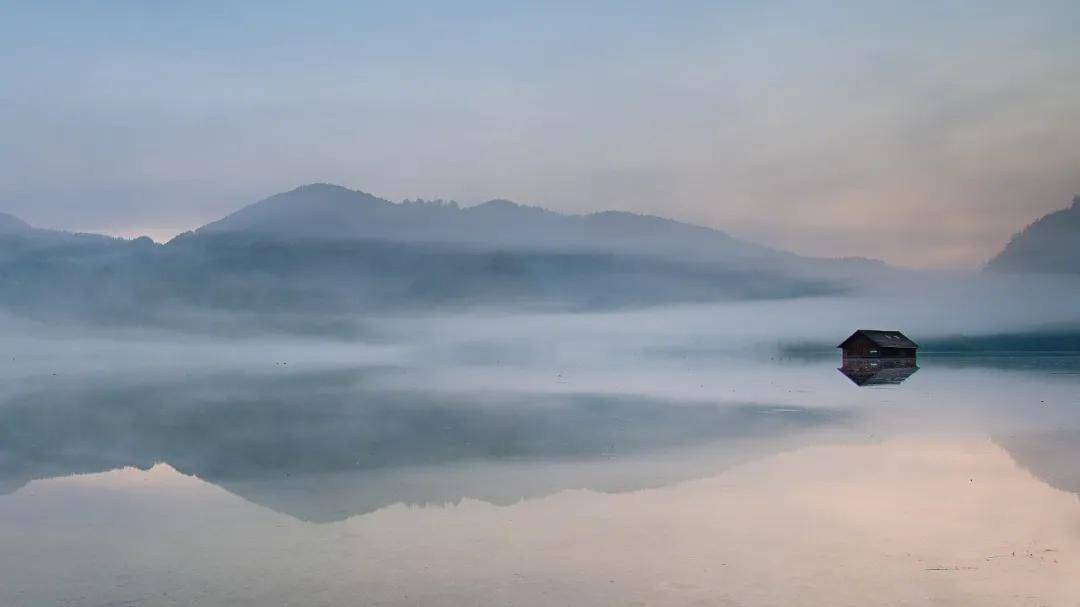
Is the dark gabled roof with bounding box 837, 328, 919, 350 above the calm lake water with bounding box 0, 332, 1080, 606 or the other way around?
above

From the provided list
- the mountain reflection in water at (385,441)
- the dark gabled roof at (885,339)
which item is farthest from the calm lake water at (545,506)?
the dark gabled roof at (885,339)

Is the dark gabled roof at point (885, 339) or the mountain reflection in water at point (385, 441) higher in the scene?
the dark gabled roof at point (885, 339)

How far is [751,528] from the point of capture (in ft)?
67.3

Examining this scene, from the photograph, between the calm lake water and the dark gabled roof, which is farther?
the dark gabled roof

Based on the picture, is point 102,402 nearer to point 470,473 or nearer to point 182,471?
point 182,471

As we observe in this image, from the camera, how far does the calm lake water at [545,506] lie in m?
16.4

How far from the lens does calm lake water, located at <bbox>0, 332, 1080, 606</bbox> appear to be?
53.8ft

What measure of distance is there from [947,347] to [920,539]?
16953 centimetres

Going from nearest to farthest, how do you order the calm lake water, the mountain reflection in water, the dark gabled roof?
the calm lake water → the mountain reflection in water → the dark gabled roof

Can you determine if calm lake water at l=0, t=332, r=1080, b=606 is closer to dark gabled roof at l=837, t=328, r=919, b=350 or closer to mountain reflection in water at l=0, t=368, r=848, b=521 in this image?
mountain reflection in water at l=0, t=368, r=848, b=521

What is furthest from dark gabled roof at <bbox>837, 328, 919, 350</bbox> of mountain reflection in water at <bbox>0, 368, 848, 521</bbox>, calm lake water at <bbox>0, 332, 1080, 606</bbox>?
calm lake water at <bbox>0, 332, 1080, 606</bbox>

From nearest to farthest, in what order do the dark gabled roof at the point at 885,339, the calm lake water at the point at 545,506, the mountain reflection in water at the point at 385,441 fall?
the calm lake water at the point at 545,506, the mountain reflection in water at the point at 385,441, the dark gabled roof at the point at 885,339

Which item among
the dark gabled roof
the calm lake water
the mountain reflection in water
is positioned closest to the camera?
the calm lake water

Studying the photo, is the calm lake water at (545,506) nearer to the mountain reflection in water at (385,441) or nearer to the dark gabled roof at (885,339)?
the mountain reflection in water at (385,441)
